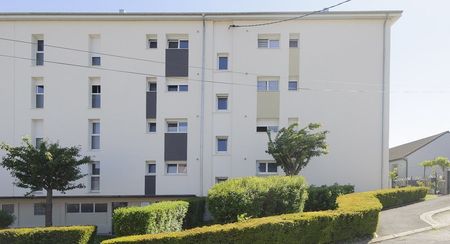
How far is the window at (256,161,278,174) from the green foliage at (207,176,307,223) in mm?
9322

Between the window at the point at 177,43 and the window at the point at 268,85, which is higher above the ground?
the window at the point at 177,43

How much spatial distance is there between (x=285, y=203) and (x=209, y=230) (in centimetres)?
484

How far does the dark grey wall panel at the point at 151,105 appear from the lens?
27266mm

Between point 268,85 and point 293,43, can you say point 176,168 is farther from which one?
point 293,43

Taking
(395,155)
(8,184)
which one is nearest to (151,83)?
(8,184)

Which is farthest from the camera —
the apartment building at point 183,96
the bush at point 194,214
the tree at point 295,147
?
the apartment building at point 183,96

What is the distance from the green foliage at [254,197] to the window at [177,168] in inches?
425

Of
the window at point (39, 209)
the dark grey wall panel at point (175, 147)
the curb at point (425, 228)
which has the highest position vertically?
A: the dark grey wall panel at point (175, 147)

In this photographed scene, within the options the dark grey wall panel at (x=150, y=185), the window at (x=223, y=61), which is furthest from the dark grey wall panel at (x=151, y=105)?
the window at (x=223, y=61)

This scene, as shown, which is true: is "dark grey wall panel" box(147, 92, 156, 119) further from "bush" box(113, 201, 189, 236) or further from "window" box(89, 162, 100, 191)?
"bush" box(113, 201, 189, 236)

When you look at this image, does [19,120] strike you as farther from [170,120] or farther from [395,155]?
[395,155]

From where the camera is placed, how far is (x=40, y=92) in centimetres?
2788

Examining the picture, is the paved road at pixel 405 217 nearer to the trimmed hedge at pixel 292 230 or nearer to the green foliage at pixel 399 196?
the green foliage at pixel 399 196

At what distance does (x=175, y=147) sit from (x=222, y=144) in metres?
2.55
